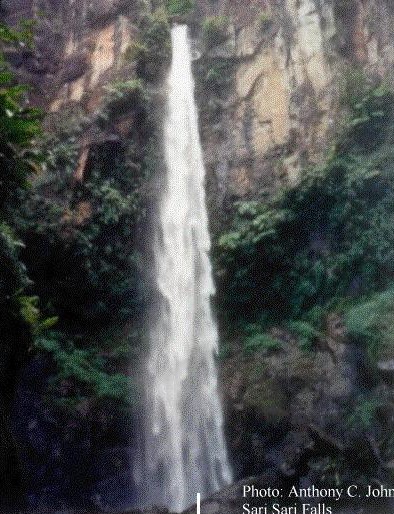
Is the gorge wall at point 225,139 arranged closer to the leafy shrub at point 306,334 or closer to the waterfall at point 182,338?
the leafy shrub at point 306,334

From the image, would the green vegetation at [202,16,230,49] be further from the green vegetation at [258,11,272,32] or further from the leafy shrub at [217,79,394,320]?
the leafy shrub at [217,79,394,320]

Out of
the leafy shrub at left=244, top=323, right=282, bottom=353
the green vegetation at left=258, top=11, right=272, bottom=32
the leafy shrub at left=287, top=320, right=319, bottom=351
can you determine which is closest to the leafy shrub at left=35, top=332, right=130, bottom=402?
the leafy shrub at left=244, top=323, right=282, bottom=353

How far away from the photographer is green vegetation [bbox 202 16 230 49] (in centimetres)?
1738

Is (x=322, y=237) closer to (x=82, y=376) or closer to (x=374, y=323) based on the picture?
(x=374, y=323)

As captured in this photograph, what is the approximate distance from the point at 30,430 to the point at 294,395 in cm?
539

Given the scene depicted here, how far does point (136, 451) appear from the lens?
12.2m

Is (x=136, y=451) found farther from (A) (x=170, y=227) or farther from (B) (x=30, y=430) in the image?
(A) (x=170, y=227)

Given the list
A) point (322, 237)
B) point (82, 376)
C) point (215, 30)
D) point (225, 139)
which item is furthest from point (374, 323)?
point (215, 30)

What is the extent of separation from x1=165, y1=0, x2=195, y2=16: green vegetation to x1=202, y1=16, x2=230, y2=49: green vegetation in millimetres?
1670

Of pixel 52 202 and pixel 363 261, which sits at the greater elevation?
pixel 52 202

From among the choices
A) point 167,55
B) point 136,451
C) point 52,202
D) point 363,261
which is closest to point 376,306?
point 363,261

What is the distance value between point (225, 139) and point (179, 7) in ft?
19.4

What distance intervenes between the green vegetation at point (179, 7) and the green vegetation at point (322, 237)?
787cm

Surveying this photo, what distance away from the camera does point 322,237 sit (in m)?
13.4
